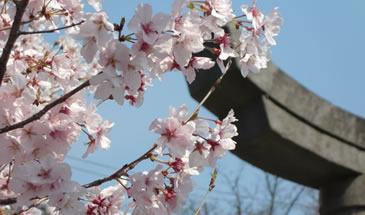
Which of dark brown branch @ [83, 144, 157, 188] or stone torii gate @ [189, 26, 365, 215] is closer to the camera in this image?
dark brown branch @ [83, 144, 157, 188]

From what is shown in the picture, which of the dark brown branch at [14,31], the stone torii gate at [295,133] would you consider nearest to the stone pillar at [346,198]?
the stone torii gate at [295,133]

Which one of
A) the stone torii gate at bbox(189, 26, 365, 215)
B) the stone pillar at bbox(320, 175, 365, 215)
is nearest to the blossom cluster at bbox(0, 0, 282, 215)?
the stone torii gate at bbox(189, 26, 365, 215)

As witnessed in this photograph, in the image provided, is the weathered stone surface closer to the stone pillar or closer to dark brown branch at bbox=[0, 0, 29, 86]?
the stone pillar

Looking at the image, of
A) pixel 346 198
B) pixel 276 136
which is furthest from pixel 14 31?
pixel 346 198

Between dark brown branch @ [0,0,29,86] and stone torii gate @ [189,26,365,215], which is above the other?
stone torii gate @ [189,26,365,215]

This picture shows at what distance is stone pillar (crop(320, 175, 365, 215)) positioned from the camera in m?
4.86

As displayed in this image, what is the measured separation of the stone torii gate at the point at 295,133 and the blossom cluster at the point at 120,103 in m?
2.24

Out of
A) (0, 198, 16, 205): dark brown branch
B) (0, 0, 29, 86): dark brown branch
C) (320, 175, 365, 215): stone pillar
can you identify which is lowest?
(0, 198, 16, 205): dark brown branch

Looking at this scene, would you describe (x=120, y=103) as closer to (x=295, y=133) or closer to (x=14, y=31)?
(x=14, y=31)

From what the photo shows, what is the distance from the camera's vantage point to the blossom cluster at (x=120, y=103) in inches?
51.5

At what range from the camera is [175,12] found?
1337 millimetres

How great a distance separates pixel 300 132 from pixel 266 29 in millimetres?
2967

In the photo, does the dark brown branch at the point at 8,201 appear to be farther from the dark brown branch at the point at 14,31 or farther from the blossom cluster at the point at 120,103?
the dark brown branch at the point at 14,31

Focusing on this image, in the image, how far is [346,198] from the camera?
16.1 ft
